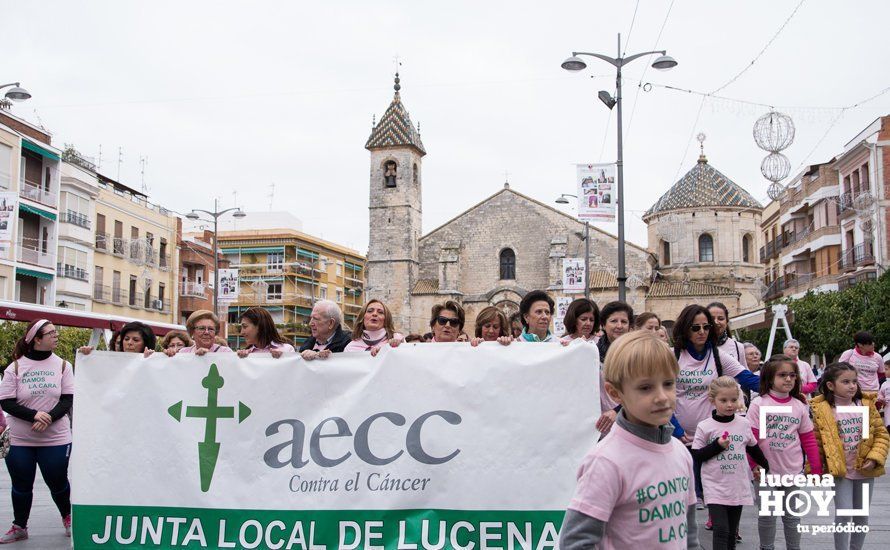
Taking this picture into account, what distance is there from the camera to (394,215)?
53.1 metres

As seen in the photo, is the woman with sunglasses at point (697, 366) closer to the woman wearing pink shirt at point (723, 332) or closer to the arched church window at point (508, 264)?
the woman wearing pink shirt at point (723, 332)

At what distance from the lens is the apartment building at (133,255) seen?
4394cm

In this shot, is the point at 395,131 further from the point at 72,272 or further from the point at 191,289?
the point at 72,272

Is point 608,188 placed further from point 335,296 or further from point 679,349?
point 335,296

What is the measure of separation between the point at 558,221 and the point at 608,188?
3636cm

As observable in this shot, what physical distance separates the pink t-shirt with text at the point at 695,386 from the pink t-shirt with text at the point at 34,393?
15.4ft

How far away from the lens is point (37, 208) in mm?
37406

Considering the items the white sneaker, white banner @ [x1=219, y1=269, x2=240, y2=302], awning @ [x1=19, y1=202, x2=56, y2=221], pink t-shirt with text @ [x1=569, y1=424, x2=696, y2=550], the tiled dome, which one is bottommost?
the white sneaker

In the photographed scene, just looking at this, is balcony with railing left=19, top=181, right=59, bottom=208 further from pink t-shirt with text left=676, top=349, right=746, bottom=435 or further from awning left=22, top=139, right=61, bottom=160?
pink t-shirt with text left=676, top=349, right=746, bottom=435

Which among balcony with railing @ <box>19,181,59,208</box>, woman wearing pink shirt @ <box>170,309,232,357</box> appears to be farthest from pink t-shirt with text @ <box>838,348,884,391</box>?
balcony with railing @ <box>19,181,59,208</box>

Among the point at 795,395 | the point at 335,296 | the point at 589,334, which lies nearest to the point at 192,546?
the point at 589,334

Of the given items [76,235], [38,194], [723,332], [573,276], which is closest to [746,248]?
[573,276]

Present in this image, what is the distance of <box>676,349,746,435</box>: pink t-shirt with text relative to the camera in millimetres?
6305

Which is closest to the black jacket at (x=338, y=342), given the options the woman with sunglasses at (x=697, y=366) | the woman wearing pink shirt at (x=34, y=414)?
the woman wearing pink shirt at (x=34, y=414)
